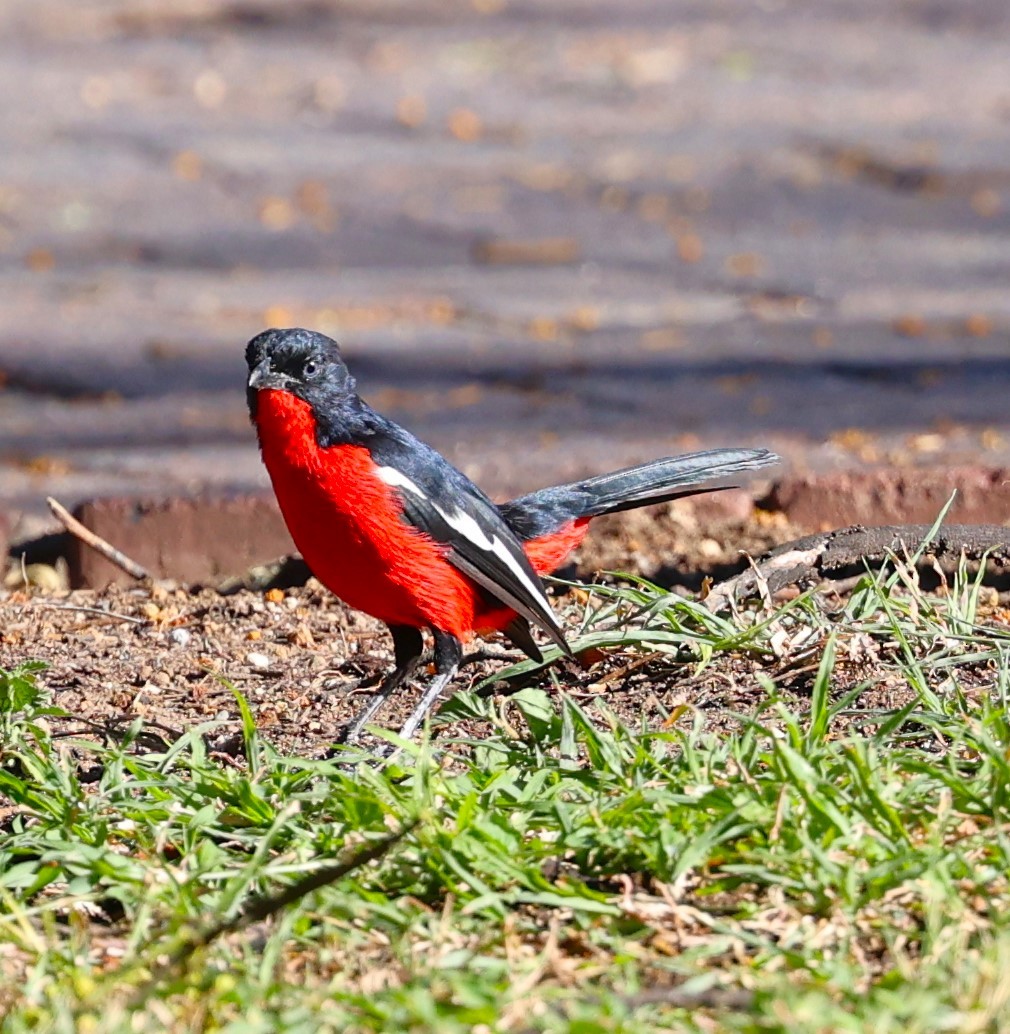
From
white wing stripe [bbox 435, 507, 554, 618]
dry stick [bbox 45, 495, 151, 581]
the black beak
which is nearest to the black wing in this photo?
white wing stripe [bbox 435, 507, 554, 618]

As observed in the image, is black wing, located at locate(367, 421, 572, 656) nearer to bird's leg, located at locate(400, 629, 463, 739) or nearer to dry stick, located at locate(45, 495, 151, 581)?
bird's leg, located at locate(400, 629, 463, 739)

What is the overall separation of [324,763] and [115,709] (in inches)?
36.4

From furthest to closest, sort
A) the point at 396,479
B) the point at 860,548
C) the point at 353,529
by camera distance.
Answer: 1. the point at 860,548
2. the point at 396,479
3. the point at 353,529

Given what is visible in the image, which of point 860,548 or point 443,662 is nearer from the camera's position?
point 443,662

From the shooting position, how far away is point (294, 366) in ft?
14.6

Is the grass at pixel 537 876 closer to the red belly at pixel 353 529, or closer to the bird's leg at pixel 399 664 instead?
the bird's leg at pixel 399 664

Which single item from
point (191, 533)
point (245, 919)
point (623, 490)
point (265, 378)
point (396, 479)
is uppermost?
point (265, 378)

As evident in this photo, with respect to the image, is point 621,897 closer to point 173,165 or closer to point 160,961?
point 160,961

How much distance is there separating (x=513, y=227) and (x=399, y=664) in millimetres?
7032

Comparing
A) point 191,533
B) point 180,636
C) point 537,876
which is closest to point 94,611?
point 180,636

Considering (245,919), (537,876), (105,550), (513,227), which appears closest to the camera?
(245,919)

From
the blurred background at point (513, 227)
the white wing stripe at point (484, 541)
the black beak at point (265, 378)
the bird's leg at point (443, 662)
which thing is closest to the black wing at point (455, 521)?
the white wing stripe at point (484, 541)

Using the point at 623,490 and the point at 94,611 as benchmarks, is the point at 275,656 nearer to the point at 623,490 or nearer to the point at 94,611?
the point at 94,611

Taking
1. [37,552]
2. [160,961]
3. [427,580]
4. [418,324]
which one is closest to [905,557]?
[427,580]
